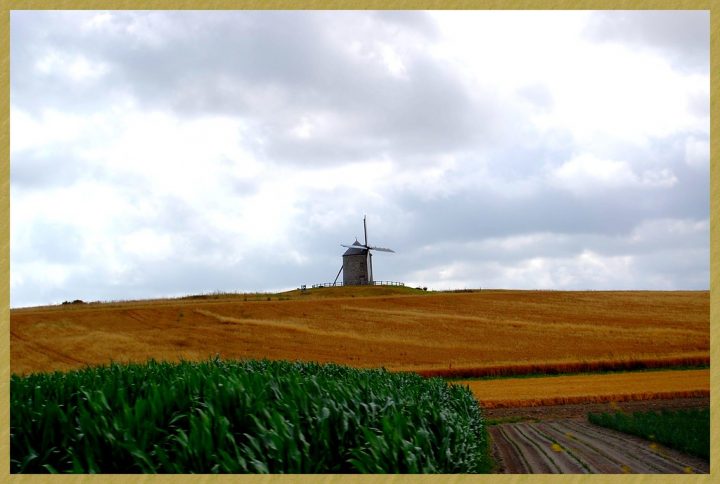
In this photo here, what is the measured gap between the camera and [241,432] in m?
9.47

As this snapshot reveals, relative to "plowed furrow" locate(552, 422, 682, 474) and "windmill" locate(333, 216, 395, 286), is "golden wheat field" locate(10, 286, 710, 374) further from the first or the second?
"windmill" locate(333, 216, 395, 286)

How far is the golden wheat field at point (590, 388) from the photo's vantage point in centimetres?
2330

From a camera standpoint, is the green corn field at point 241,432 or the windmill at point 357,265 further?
the windmill at point 357,265

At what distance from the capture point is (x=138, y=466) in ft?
27.7

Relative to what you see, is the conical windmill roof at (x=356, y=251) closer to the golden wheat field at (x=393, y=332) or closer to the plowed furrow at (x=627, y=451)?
the golden wheat field at (x=393, y=332)

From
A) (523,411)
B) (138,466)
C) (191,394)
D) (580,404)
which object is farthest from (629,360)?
(138,466)

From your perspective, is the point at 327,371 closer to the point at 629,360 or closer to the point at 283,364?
the point at 283,364

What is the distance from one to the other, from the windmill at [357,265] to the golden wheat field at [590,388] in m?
54.0

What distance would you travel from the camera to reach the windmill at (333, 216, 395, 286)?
275 ft

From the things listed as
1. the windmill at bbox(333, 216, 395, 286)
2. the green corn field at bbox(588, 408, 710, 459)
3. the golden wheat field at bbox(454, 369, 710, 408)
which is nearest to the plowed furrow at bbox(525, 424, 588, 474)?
the green corn field at bbox(588, 408, 710, 459)

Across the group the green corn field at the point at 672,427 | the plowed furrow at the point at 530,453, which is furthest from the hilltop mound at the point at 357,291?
the plowed furrow at the point at 530,453

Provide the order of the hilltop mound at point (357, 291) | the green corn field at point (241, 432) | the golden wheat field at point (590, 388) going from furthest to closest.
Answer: the hilltop mound at point (357, 291) → the golden wheat field at point (590, 388) → the green corn field at point (241, 432)

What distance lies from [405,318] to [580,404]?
23.8 m

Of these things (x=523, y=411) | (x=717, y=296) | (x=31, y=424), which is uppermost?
(x=717, y=296)
